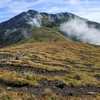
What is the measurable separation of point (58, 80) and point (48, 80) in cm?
182

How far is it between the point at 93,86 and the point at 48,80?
757cm

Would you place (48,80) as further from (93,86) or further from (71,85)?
(93,86)

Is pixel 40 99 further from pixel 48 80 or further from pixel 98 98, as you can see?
pixel 48 80

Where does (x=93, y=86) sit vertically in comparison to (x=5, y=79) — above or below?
below

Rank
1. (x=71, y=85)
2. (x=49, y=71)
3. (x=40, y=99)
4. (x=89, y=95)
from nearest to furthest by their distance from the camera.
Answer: (x=40, y=99) < (x=89, y=95) < (x=71, y=85) < (x=49, y=71)

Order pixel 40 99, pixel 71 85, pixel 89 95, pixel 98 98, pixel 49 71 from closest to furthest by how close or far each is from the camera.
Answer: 1. pixel 40 99
2. pixel 98 98
3. pixel 89 95
4. pixel 71 85
5. pixel 49 71

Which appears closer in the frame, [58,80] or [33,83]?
[33,83]

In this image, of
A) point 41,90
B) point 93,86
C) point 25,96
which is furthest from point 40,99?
point 93,86

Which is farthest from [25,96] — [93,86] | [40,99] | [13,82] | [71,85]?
[93,86]

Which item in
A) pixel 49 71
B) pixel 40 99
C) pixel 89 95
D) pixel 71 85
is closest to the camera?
pixel 40 99

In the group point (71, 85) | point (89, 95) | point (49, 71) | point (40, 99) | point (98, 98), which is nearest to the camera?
point (40, 99)

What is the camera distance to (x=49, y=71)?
44.8 metres

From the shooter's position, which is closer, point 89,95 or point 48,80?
point 89,95

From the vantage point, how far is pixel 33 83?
96.4 feet
